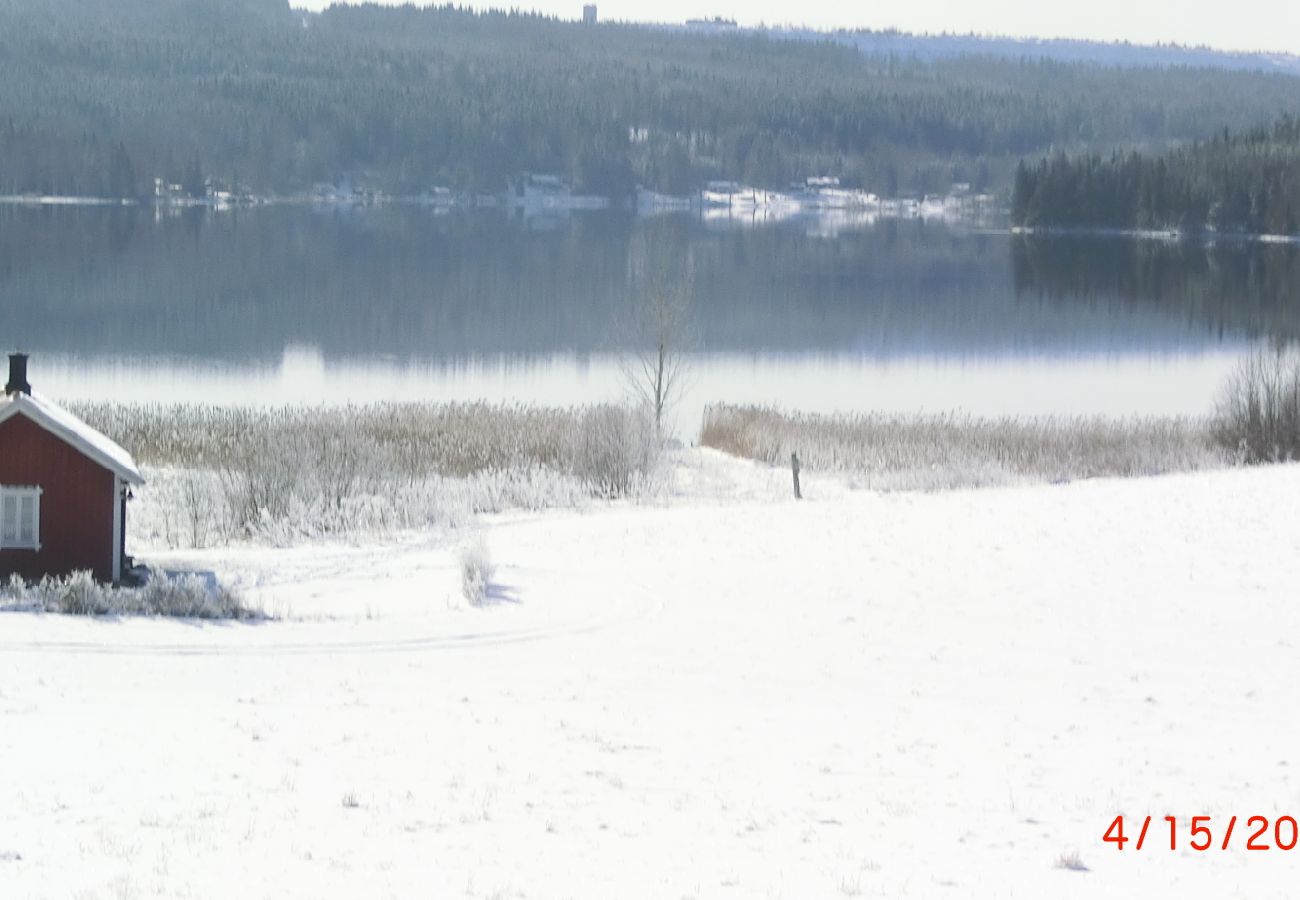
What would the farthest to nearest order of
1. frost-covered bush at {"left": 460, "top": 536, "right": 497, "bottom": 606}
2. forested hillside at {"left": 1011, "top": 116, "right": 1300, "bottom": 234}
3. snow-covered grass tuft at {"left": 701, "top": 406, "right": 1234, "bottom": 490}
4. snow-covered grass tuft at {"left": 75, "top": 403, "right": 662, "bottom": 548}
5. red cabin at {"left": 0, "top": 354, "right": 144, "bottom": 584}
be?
forested hillside at {"left": 1011, "top": 116, "right": 1300, "bottom": 234} < snow-covered grass tuft at {"left": 701, "top": 406, "right": 1234, "bottom": 490} < snow-covered grass tuft at {"left": 75, "top": 403, "right": 662, "bottom": 548} < red cabin at {"left": 0, "top": 354, "right": 144, "bottom": 584} < frost-covered bush at {"left": 460, "top": 536, "right": 497, "bottom": 606}

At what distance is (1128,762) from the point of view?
11500 mm

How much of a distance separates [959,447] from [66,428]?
17919 millimetres

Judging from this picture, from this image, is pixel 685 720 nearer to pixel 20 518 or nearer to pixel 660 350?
pixel 20 518

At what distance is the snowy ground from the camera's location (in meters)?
9.04

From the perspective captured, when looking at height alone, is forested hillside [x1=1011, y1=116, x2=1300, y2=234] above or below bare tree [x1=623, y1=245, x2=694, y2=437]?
above

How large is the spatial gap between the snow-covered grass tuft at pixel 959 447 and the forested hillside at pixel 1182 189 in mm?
89508

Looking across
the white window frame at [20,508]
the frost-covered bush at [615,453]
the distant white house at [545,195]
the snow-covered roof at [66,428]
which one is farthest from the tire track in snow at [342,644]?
the distant white house at [545,195]

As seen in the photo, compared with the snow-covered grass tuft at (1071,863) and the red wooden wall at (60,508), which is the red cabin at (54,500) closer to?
the red wooden wall at (60,508)

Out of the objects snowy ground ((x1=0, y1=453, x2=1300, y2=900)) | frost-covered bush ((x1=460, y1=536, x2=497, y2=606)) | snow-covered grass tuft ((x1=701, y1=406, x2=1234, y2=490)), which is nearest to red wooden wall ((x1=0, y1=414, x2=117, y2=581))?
snowy ground ((x1=0, y1=453, x2=1300, y2=900))

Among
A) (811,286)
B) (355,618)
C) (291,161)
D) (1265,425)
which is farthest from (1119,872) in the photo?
(291,161)

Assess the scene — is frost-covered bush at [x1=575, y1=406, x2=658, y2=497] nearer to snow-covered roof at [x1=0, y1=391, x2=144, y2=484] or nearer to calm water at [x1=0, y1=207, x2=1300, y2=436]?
calm water at [x1=0, y1=207, x2=1300, y2=436]

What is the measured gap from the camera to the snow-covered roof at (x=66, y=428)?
55.9ft

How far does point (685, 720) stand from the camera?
12641 mm

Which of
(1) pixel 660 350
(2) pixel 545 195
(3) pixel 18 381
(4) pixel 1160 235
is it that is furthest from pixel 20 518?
(2) pixel 545 195
